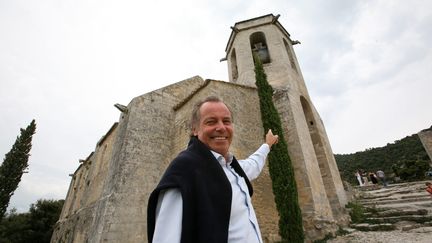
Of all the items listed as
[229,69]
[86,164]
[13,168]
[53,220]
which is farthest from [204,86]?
[53,220]

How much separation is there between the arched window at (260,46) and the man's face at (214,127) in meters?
11.6

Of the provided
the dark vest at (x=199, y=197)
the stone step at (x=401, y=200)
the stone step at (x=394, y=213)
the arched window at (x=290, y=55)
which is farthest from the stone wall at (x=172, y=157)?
the dark vest at (x=199, y=197)

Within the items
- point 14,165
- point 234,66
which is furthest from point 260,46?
point 14,165

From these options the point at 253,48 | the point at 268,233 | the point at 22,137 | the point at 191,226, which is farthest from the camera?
the point at 22,137

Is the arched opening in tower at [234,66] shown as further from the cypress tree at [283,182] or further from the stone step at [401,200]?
the stone step at [401,200]

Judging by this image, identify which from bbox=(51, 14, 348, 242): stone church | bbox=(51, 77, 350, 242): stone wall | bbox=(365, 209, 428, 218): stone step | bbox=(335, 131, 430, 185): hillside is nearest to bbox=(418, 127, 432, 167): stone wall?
bbox=(335, 131, 430, 185): hillside

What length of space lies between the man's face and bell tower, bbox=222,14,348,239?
7221 mm

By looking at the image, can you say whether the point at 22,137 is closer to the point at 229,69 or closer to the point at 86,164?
the point at 86,164

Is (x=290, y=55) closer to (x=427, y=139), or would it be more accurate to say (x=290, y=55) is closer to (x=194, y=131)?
(x=427, y=139)

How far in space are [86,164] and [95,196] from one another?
29.5 feet

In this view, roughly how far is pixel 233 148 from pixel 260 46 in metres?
7.88

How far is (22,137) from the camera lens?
2131 cm

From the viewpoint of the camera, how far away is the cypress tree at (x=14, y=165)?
18.4m

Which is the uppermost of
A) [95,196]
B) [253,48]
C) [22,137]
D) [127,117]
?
[253,48]
